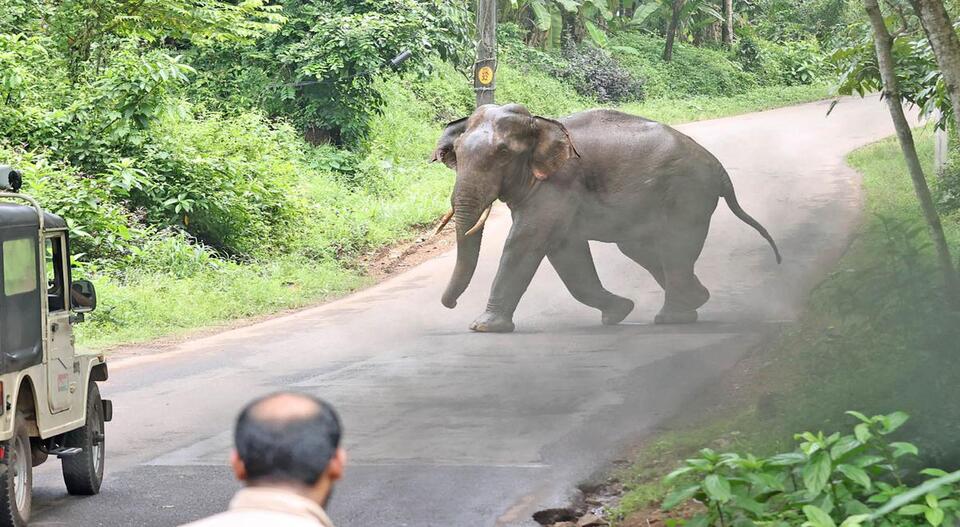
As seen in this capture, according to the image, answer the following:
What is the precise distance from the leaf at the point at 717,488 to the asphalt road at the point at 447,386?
234 cm

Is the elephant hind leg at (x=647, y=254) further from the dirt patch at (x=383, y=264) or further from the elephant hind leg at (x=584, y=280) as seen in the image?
the dirt patch at (x=383, y=264)

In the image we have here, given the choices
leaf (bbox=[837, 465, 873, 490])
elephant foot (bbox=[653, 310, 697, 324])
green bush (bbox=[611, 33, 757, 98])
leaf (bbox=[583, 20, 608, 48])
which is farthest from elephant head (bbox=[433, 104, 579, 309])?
green bush (bbox=[611, 33, 757, 98])

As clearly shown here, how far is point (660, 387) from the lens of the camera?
10.6 metres

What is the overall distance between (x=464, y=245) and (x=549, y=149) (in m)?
1.26

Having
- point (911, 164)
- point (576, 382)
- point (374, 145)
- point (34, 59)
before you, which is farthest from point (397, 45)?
point (911, 164)

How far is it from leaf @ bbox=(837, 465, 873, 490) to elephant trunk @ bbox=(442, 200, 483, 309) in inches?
344

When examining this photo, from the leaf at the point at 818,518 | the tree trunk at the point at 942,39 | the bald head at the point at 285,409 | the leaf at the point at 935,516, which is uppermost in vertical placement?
the tree trunk at the point at 942,39

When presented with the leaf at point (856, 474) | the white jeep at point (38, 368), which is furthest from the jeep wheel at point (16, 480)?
the leaf at point (856, 474)

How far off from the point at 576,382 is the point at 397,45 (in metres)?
15.5

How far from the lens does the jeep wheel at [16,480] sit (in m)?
7.29

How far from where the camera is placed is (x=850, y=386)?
27.4 feet

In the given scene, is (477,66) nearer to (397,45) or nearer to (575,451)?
(397,45)

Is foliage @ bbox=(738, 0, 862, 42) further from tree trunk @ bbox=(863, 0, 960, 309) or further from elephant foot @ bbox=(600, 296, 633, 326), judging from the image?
tree trunk @ bbox=(863, 0, 960, 309)

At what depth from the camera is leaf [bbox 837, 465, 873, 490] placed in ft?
16.9
